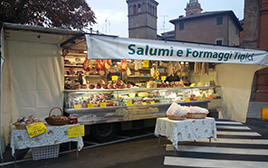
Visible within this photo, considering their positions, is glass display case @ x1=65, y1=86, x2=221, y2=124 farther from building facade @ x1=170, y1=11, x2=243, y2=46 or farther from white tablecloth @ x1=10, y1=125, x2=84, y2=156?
building facade @ x1=170, y1=11, x2=243, y2=46

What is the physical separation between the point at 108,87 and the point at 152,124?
225 centimetres

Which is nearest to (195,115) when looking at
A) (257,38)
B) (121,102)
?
(121,102)

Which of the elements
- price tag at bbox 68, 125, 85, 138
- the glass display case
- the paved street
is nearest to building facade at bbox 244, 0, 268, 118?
the glass display case

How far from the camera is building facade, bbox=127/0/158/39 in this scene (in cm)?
4871

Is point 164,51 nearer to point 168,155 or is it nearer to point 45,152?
point 168,155

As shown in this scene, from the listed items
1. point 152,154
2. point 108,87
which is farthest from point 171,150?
point 108,87

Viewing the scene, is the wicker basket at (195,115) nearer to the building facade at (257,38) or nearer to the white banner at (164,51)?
the white banner at (164,51)

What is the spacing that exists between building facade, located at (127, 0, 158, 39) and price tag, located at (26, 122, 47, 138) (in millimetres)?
44210

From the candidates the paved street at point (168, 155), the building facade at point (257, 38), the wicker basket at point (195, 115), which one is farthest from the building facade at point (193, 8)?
the wicker basket at point (195, 115)

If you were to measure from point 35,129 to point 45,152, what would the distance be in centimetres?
84

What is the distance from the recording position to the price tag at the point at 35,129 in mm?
4820

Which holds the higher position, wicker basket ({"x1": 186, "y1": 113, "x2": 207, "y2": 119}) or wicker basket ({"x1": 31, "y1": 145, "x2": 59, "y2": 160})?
wicker basket ({"x1": 186, "y1": 113, "x2": 207, "y2": 119})

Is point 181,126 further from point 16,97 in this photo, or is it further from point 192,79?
point 192,79

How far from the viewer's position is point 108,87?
7676mm
